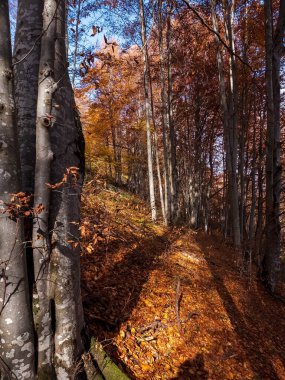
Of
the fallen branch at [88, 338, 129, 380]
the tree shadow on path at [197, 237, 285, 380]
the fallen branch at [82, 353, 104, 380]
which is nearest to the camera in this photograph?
the fallen branch at [82, 353, 104, 380]

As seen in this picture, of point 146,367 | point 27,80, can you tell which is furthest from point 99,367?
point 27,80

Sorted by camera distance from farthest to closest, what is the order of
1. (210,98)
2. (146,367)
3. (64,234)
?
1. (210,98)
2. (146,367)
3. (64,234)

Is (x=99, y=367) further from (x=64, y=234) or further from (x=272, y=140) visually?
(x=272, y=140)

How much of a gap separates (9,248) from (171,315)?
3.38 m

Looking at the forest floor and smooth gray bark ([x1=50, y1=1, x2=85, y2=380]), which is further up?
smooth gray bark ([x1=50, y1=1, x2=85, y2=380])

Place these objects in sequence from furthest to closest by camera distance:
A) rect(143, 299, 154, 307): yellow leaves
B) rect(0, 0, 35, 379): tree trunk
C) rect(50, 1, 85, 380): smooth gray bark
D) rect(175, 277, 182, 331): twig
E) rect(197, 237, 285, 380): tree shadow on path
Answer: rect(143, 299, 154, 307): yellow leaves < rect(175, 277, 182, 331): twig < rect(197, 237, 285, 380): tree shadow on path < rect(50, 1, 85, 380): smooth gray bark < rect(0, 0, 35, 379): tree trunk

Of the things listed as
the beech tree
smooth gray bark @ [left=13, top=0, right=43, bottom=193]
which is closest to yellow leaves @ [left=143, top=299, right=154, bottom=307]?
the beech tree

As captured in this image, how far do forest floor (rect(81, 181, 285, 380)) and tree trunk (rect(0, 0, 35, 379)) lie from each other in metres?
0.59

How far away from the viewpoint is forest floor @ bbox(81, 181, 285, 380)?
3.44 metres

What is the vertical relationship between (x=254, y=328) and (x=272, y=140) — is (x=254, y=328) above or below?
below

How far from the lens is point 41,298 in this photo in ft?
7.48

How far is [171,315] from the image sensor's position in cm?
449

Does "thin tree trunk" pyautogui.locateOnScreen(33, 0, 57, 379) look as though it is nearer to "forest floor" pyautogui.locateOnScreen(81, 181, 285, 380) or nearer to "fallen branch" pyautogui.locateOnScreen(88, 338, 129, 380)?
"forest floor" pyautogui.locateOnScreen(81, 181, 285, 380)

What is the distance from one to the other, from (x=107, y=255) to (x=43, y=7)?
4.34 m
